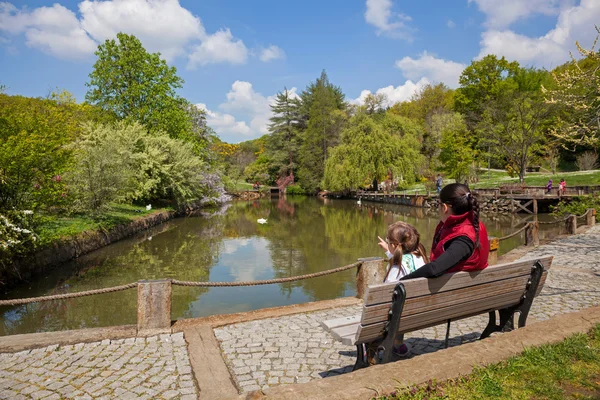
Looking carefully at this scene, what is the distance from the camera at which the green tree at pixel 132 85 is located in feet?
98.0

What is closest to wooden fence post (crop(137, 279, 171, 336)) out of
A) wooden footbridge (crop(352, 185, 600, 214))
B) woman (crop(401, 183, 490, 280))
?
woman (crop(401, 183, 490, 280))

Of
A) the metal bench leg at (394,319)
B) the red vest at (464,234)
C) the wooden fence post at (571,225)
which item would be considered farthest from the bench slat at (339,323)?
the wooden fence post at (571,225)

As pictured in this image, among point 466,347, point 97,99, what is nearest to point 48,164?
point 466,347

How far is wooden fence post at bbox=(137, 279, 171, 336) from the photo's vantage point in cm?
501

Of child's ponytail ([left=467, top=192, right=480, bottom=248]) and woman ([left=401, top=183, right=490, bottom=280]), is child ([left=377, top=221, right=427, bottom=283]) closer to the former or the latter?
woman ([left=401, top=183, right=490, bottom=280])

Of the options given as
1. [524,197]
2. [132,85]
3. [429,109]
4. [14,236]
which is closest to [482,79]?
[429,109]

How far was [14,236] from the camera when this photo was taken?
8.96m

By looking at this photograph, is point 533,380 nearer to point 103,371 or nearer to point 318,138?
Result: point 103,371

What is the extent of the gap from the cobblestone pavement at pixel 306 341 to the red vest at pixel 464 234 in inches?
58.3

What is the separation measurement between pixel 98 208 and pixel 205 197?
57.0 ft

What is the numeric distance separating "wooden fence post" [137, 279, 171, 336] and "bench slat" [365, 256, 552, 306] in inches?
118

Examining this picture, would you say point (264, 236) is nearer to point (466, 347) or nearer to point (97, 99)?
point (466, 347)

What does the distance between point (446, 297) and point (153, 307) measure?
3516 mm

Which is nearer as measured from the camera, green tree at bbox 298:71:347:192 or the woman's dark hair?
the woman's dark hair
